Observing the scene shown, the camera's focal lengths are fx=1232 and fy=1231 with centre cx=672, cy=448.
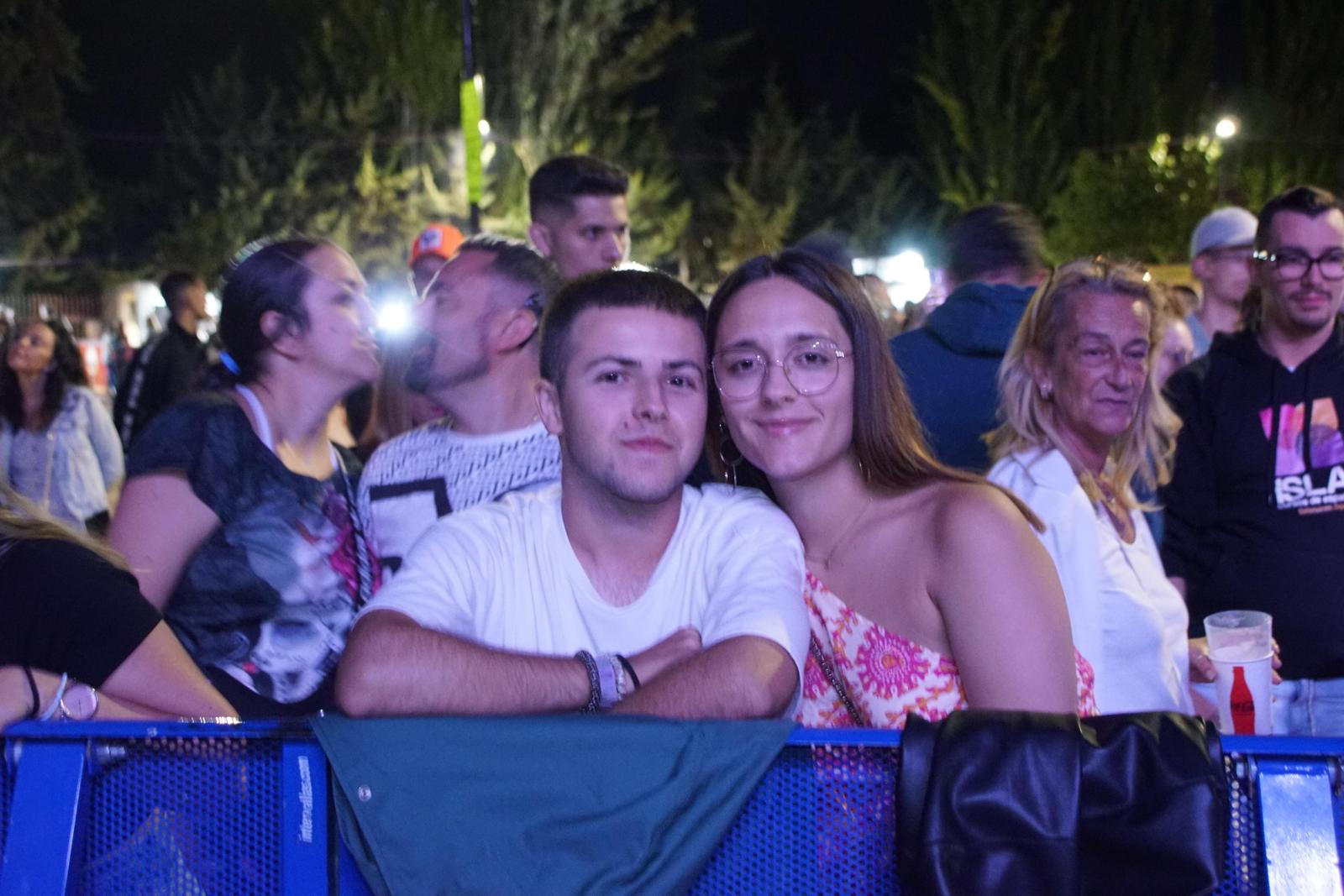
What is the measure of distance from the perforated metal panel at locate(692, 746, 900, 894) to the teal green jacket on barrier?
0.06m

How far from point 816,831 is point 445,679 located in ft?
2.19

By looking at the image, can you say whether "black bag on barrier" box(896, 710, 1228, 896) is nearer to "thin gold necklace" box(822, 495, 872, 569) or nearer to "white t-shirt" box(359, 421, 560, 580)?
"thin gold necklace" box(822, 495, 872, 569)

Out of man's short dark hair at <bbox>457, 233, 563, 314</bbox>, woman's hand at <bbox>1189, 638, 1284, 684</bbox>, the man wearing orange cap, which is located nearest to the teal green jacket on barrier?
man's short dark hair at <bbox>457, 233, 563, 314</bbox>

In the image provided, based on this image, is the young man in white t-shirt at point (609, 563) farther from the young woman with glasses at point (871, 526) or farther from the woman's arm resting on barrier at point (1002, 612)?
the woman's arm resting on barrier at point (1002, 612)

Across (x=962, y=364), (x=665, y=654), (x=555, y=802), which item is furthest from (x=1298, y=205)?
(x=555, y=802)

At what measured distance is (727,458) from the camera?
2783mm

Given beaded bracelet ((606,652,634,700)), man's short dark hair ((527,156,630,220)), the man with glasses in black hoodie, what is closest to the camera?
beaded bracelet ((606,652,634,700))

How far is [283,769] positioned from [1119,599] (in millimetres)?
1900

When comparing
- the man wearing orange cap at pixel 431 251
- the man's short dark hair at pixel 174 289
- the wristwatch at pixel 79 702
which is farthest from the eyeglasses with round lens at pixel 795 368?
the man's short dark hair at pixel 174 289

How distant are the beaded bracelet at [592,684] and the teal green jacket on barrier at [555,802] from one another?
343 mm

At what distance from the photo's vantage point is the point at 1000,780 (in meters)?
1.63

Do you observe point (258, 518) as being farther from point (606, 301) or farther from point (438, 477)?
point (606, 301)

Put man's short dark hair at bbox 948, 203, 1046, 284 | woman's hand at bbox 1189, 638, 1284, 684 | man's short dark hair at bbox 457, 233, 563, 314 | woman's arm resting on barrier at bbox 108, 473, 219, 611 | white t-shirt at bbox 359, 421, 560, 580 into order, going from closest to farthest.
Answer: woman's arm resting on barrier at bbox 108, 473, 219, 611 < white t-shirt at bbox 359, 421, 560, 580 < woman's hand at bbox 1189, 638, 1284, 684 < man's short dark hair at bbox 457, 233, 563, 314 < man's short dark hair at bbox 948, 203, 1046, 284

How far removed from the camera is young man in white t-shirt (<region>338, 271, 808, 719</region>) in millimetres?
2080
